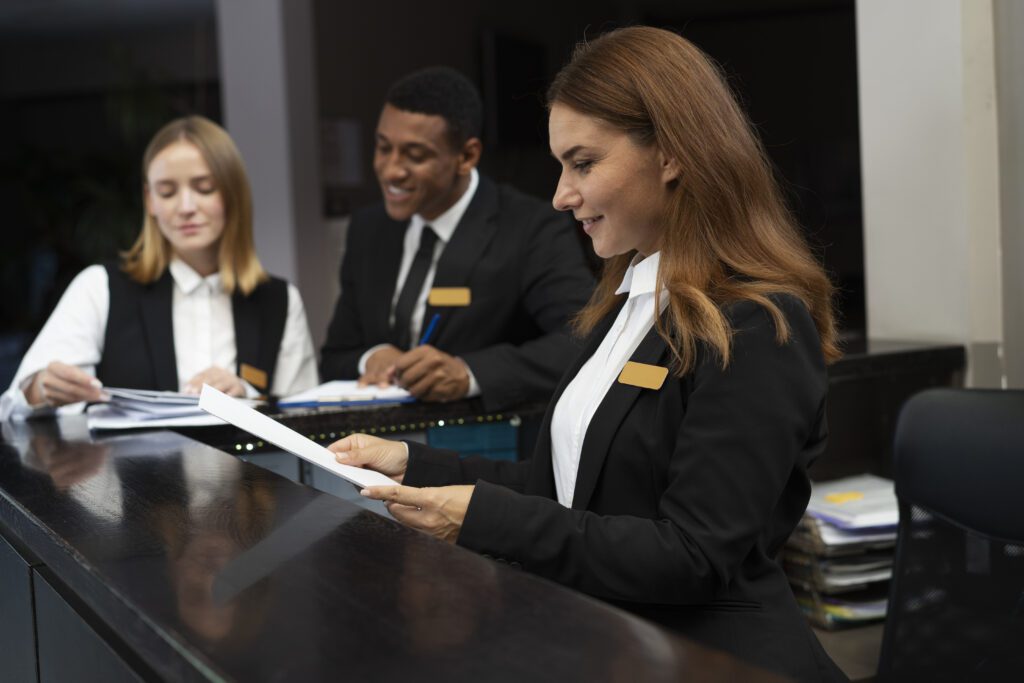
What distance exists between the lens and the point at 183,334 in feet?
8.48

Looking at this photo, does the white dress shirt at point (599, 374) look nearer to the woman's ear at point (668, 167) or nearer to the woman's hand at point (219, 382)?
the woman's ear at point (668, 167)

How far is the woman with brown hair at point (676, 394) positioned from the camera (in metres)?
1.25

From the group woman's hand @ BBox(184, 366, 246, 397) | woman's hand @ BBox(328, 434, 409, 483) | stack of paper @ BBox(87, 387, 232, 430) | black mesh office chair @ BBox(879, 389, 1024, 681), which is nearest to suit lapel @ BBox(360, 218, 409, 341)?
woman's hand @ BBox(184, 366, 246, 397)

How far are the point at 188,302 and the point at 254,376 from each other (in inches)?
9.3

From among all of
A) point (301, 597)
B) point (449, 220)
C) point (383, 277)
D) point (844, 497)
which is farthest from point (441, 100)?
point (301, 597)

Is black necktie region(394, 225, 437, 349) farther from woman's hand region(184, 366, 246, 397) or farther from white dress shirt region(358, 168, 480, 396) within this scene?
woman's hand region(184, 366, 246, 397)

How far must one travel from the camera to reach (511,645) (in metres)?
0.79

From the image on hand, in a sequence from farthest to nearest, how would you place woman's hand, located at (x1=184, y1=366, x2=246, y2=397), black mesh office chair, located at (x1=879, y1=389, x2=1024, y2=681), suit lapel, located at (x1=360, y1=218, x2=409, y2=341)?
suit lapel, located at (x1=360, y1=218, x2=409, y2=341)
woman's hand, located at (x1=184, y1=366, x2=246, y2=397)
black mesh office chair, located at (x1=879, y1=389, x2=1024, y2=681)

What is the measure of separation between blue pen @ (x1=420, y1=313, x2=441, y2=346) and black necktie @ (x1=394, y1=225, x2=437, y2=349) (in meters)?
0.08

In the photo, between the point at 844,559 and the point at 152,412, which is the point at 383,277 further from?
the point at 844,559

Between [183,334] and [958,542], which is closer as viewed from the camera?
[958,542]

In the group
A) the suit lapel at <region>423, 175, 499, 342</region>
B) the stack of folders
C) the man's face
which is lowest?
the stack of folders

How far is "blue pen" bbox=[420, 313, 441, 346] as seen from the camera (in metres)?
2.65

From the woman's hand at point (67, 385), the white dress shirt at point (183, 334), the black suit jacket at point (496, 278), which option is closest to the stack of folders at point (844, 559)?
the black suit jacket at point (496, 278)
